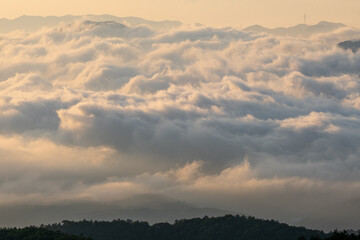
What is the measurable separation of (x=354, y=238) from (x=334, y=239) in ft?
27.6

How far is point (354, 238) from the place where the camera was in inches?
6471

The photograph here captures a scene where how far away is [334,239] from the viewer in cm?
17238
